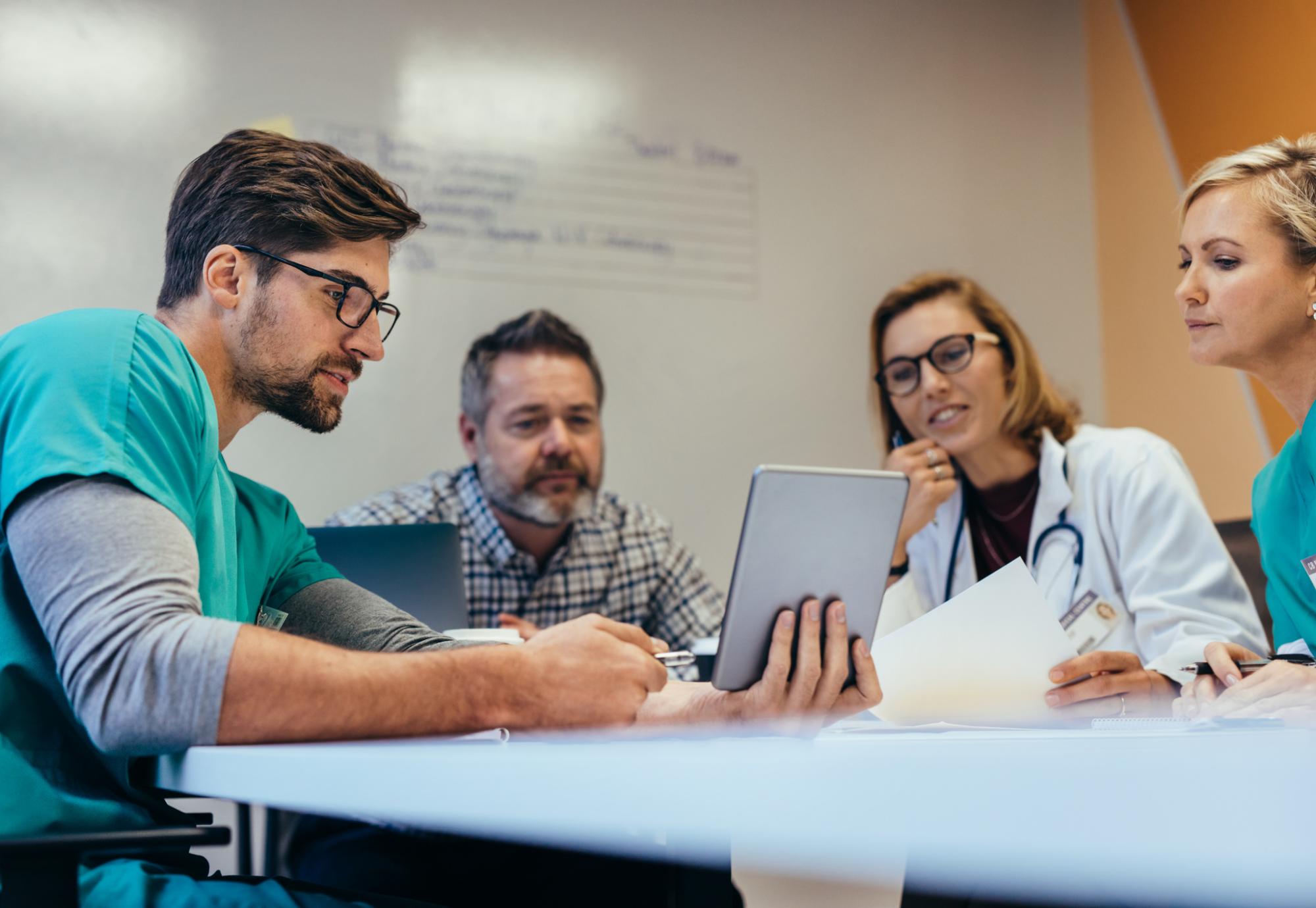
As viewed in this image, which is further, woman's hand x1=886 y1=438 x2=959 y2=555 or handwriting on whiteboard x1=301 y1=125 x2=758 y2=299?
handwriting on whiteboard x1=301 y1=125 x2=758 y2=299

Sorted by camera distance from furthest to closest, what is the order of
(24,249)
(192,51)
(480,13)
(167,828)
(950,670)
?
(480,13) → (192,51) → (24,249) → (950,670) → (167,828)

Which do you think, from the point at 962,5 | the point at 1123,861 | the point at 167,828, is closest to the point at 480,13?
the point at 962,5

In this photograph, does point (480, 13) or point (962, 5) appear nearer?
point (480, 13)

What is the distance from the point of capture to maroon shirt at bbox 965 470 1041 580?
218 centimetres

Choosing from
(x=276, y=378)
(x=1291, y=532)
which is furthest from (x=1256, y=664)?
(x=276, y=378)

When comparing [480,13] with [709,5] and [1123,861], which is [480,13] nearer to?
[709,5]

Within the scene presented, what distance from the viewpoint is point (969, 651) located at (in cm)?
120

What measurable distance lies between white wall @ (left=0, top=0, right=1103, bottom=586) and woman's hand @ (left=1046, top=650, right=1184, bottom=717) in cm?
165

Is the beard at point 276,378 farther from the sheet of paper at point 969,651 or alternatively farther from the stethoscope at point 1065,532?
the stethoscope at point 1065,532

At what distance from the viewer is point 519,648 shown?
0.90 metres

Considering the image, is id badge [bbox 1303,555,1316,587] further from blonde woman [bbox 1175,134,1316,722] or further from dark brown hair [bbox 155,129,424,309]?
dark brown hair [bbox 155,129,424,309]

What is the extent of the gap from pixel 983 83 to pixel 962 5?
24 centimetres

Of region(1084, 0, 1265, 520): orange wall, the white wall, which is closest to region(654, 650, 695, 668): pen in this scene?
the white wall

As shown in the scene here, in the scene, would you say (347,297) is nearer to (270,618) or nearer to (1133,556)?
(270,618)
